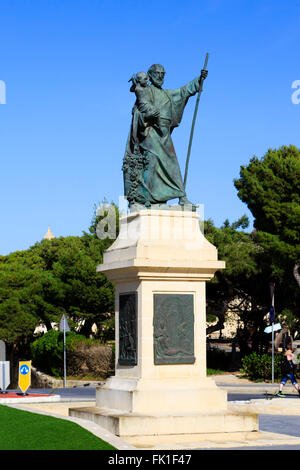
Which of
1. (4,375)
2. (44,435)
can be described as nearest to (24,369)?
(4,375)

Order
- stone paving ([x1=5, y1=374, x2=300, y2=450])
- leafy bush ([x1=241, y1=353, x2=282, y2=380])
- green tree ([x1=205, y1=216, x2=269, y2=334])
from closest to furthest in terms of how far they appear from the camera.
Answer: stone paving ([x1=5, y1=374, x2=300, y2=450])
leafy bush ([x1=241, y1=353, x2=282, y2=380])
green tree ([x1=205, y1=216, x2=269, y2=334])

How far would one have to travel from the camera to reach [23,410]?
571 inches

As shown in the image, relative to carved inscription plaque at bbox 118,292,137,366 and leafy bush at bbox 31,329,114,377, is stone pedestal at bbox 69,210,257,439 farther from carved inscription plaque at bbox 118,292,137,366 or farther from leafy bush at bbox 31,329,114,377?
leafy bush at bbox 31,329,114,377

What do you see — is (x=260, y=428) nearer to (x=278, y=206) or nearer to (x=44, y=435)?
(x=44, y=435)

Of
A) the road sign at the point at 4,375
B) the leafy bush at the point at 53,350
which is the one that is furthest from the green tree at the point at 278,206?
the road sign at the point at 4,375

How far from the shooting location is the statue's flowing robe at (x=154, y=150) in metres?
14.0

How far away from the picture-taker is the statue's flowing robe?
14.0 metres

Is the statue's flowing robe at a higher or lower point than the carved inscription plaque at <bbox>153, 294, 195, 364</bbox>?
higher

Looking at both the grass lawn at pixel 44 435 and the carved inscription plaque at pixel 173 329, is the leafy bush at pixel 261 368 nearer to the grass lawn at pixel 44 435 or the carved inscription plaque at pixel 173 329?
the carved inscription plaque at pixel 173 329

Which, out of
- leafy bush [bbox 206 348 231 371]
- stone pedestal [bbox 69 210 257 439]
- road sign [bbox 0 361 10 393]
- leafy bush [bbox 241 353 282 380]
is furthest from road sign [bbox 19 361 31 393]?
leafy bush [bbox 206 348 231 371]

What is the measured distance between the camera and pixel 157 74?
14531 mm

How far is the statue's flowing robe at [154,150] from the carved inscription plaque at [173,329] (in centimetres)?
191

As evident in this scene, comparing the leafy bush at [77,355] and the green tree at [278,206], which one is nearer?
the green tree at [278,206]

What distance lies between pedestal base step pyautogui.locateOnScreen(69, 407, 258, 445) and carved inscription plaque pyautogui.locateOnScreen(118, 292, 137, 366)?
Result: 37.8 inches
